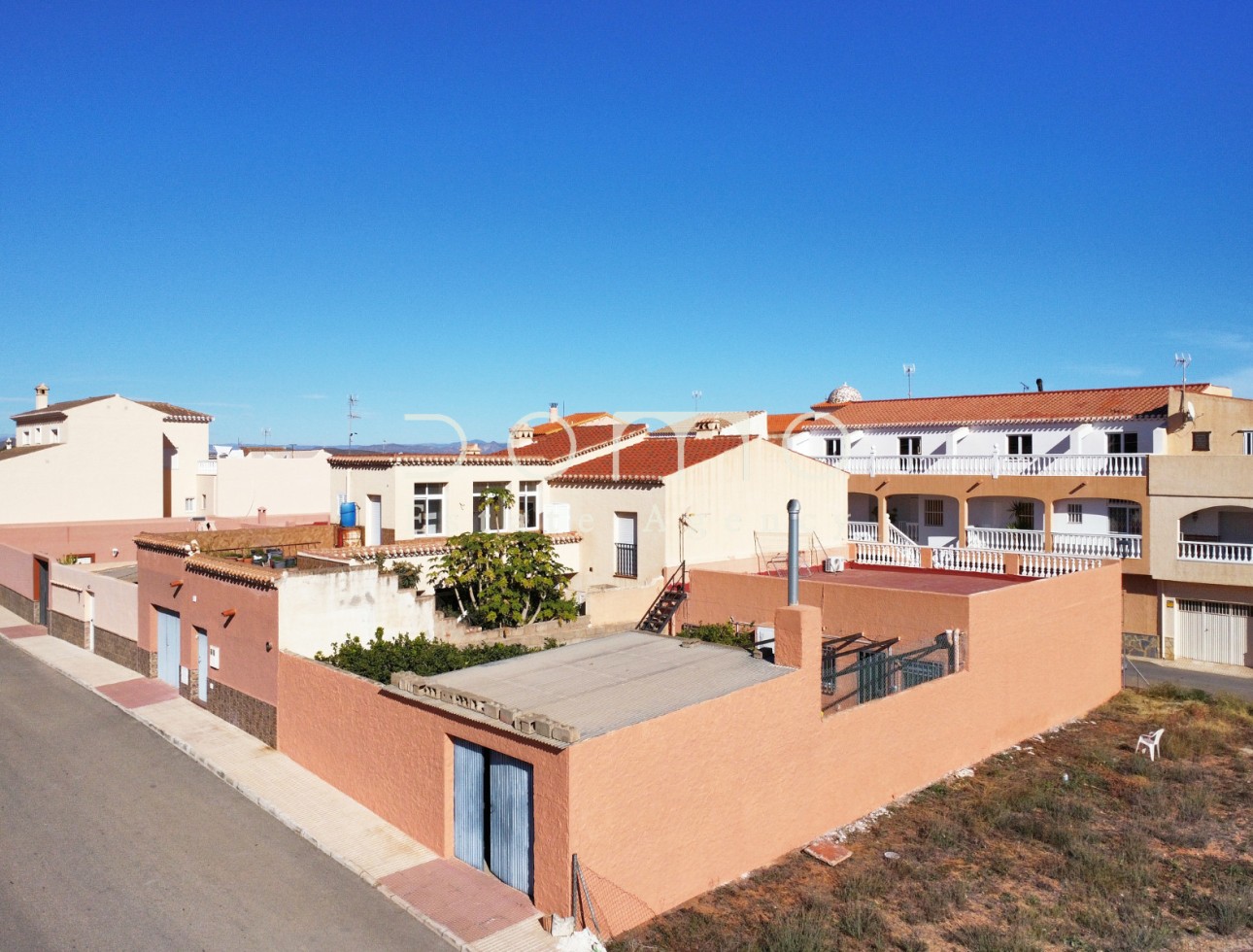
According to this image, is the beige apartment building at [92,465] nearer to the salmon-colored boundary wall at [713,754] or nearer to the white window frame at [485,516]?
the white window frame at [485,516]

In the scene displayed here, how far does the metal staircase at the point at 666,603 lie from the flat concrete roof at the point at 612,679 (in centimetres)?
676

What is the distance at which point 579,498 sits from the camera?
87.9 feet

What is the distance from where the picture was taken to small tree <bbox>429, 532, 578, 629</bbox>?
20531 mm

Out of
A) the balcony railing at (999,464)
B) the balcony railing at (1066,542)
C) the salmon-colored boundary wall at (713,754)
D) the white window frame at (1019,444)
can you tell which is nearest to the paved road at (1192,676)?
the balcony railing at (1066,542)

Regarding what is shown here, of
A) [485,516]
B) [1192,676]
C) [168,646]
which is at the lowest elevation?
[1192,676]

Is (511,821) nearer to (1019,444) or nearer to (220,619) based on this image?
(220,619)

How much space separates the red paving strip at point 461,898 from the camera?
10.1 meters

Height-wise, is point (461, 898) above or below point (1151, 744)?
above

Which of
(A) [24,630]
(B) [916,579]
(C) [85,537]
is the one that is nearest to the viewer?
(B) [916,579]

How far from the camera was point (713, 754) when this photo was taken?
1145cm

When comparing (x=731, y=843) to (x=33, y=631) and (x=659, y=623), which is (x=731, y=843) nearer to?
(x=659, y=623)

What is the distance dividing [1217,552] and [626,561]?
18051 mm

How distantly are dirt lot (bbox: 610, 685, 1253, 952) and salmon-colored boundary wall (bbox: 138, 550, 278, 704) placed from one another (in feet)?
31.2

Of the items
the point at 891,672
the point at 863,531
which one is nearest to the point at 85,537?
the point at 863,531
